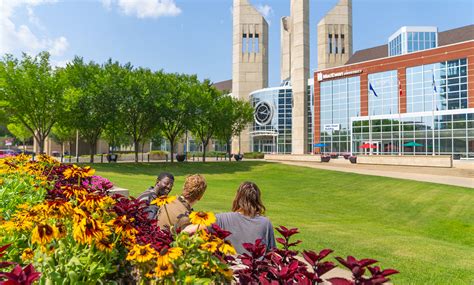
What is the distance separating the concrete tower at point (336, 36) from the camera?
76750 mm

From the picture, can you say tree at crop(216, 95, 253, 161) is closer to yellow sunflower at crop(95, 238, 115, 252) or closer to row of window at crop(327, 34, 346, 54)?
row of window at crop(327, 34, 346, 54)

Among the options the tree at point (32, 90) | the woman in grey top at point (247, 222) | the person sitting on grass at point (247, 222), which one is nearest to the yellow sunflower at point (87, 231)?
the person sitting on grass at point (247, 222)

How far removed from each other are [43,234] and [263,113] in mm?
77169

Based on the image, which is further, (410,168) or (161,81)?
(161,81)

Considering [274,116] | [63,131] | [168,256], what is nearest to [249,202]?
[168,256]

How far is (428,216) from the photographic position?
15.1 m

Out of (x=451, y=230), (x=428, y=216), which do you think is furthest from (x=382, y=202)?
(x=451, y=230)

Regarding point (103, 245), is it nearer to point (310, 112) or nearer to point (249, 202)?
point (249, 202)

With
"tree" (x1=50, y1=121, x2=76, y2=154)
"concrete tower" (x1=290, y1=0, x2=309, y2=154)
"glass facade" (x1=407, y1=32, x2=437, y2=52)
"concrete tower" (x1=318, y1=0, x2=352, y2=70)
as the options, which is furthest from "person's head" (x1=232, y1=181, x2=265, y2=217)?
"glass facade" (x1=407, y1=32, x2=437, y2=52)

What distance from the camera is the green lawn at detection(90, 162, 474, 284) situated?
739cm

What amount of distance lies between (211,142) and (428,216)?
92681mm

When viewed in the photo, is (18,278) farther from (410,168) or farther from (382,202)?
(410,168)

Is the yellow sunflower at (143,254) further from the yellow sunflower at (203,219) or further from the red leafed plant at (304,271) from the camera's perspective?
the red leafed plant at (304,271)

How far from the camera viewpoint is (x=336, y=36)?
255 feet
